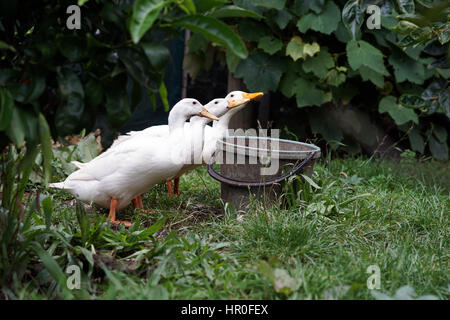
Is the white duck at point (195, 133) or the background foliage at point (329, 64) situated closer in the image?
the white duck at point (195, 133)

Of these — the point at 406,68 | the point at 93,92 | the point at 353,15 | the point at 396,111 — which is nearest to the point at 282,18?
the point at 406,68

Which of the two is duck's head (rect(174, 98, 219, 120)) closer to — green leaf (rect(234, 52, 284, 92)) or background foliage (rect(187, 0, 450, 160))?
background foliage (rect(187, 0, 450, 160))

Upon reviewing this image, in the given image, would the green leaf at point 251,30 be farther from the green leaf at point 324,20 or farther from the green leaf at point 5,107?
the green leaf at point 5,107

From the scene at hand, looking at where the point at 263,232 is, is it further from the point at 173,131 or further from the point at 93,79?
the point at 93,79

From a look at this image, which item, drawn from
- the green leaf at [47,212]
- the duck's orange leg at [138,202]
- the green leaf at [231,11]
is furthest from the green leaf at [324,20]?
the green leaf at [47,212]

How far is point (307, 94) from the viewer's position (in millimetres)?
5219

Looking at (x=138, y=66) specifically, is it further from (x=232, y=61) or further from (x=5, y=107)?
(x=232, y=61)

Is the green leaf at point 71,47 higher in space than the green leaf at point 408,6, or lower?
lower

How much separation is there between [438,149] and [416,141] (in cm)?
33

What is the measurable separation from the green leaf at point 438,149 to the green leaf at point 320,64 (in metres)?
1.51

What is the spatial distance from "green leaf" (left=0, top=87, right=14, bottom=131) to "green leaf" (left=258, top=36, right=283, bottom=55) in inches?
146

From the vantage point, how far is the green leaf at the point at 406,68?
529cm

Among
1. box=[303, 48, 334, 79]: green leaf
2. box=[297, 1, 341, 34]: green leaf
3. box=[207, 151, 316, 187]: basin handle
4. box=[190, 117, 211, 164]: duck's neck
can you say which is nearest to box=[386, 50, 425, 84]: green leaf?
box=[303, 48, 334, 79]: green leaf

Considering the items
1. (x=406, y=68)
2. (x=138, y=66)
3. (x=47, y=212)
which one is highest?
(x=406, y=68)
